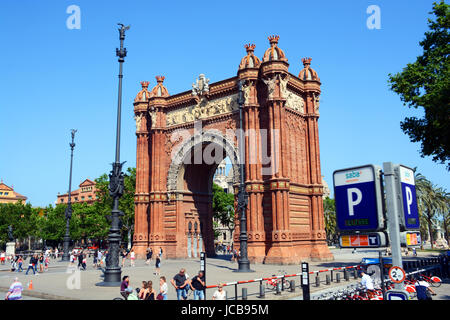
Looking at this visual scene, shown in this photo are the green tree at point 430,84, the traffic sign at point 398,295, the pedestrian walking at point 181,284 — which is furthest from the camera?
the green tree at point 430,84

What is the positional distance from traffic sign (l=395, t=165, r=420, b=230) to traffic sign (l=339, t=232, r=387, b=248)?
1.65 feet

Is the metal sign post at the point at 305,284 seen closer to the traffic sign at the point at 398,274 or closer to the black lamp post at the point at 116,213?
the traffic sign at the point at 398,274

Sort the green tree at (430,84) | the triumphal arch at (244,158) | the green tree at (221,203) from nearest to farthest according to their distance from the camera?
the green tree at (430,84), the triumphal arch at (244,158), the green tree at (221,203)

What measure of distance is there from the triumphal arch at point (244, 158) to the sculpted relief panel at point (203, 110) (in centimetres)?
11

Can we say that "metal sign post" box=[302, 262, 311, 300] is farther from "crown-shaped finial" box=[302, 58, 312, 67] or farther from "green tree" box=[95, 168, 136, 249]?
"green tree" box=[95, 168, 136, 249]

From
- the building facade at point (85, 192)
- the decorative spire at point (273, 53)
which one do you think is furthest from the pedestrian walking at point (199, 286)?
the building facade at point (85, 192)

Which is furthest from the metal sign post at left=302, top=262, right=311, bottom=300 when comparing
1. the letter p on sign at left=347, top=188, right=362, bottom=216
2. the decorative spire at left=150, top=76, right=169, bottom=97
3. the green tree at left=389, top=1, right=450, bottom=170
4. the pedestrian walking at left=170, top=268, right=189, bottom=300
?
the decorative spire at left=150, top=76, right=169, bottom=97

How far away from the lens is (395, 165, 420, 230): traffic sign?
4.95m

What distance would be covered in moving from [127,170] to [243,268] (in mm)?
47619

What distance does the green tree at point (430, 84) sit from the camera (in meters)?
23.0

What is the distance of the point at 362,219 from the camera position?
472cm
